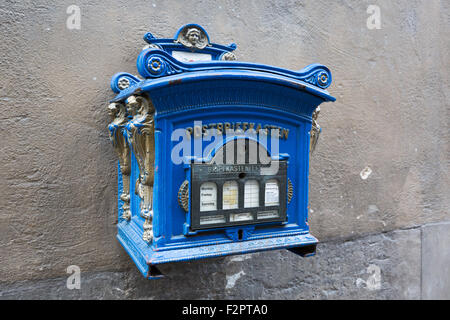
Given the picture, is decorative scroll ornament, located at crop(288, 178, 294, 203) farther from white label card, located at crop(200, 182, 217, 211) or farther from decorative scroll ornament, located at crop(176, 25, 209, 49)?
decorative scroll ornament, located at crop(176, 25, 209, 49)

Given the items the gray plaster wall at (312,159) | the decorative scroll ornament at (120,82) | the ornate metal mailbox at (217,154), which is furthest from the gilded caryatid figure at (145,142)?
the gray plaster wall at (312,159)

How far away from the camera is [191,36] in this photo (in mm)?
1653

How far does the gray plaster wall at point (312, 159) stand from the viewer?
1.48 m

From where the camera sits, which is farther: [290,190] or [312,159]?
[312,159]

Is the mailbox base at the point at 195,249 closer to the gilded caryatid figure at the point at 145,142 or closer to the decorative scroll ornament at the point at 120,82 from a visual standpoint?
the gilded caryatid figure at the point at 145,142

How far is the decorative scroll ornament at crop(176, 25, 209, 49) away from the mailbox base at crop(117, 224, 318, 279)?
1.00m

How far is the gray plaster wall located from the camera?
1.48m

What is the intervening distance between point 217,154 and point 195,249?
376mm
